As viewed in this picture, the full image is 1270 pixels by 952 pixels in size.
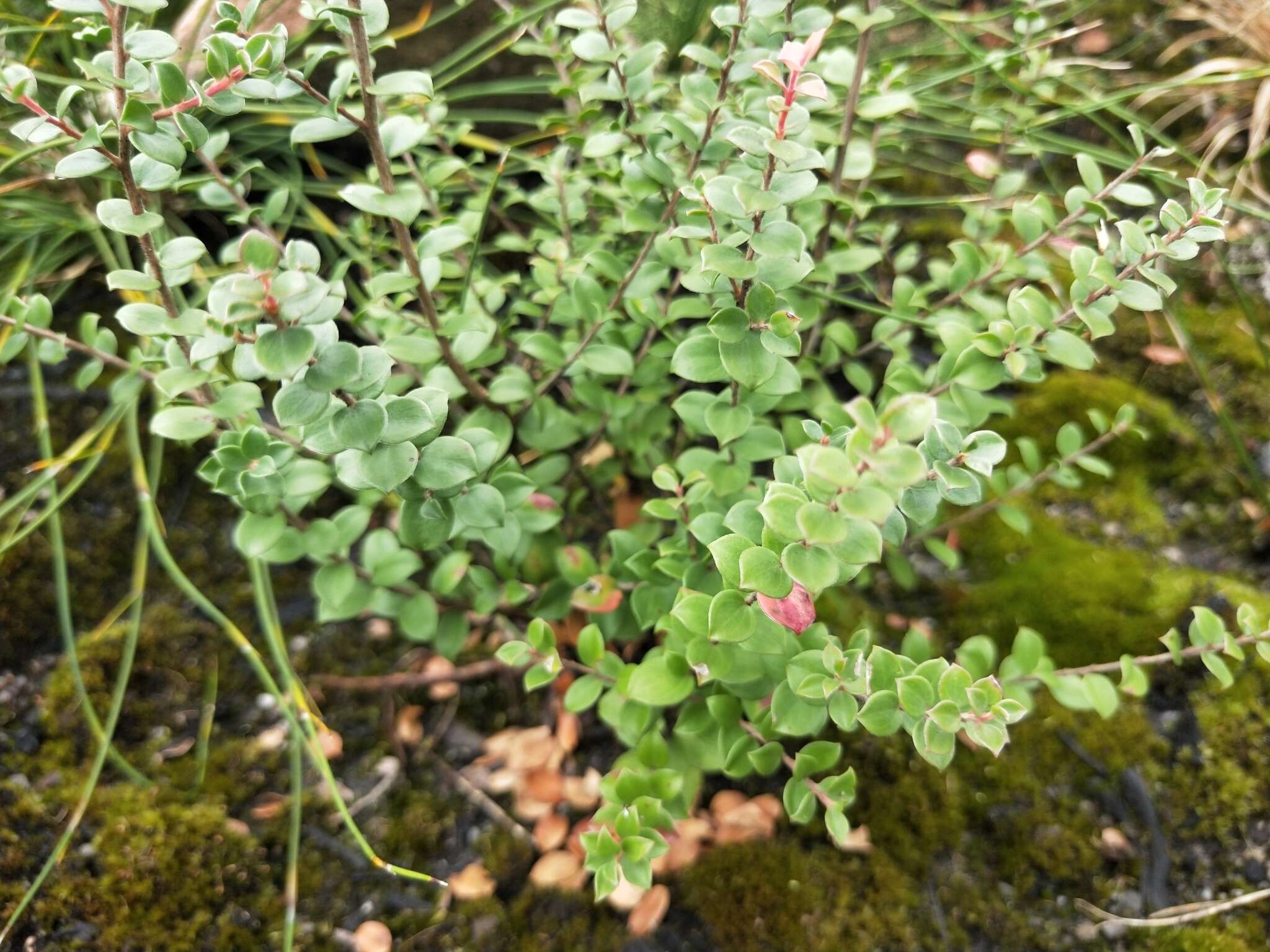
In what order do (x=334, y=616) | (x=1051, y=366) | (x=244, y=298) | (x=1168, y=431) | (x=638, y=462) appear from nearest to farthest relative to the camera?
(x=244, y=298)
(x=334, y=616)
(x=638, y=462)
(x=1168, y=431)
(x=1051, y=366)

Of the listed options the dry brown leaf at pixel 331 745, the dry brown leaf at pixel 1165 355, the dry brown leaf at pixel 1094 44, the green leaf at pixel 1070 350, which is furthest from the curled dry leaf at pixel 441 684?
the dry brown leaf at pixel 1094 44

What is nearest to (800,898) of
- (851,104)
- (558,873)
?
(558,873)

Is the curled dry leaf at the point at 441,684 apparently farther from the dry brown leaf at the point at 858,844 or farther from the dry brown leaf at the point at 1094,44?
the dry brown leaf at the point at 1094,44

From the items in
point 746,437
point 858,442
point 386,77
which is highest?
point 386,77

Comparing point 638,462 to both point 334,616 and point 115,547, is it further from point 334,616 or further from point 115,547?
point 115,547

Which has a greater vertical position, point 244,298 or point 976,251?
point 244,298

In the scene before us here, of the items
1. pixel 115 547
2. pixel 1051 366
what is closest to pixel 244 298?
pixel 115 547
